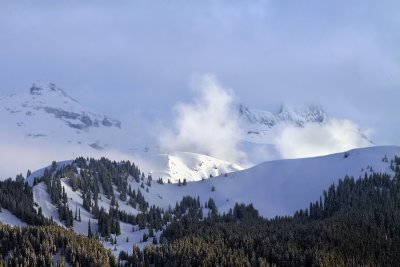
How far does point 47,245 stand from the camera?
147625 millimetres

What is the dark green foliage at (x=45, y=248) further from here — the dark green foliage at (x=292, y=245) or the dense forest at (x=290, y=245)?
the dark green foliage at (x=292, y=245)

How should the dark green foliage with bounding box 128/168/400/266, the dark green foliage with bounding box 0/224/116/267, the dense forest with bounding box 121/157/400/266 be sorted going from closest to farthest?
the dark green foliage with bounding box 0/224/116/267, the dark green foliage with bounding box 128/168/400/266, the dense forest with bounding box 121/157/400/266

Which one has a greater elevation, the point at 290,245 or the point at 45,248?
the point at 290,245

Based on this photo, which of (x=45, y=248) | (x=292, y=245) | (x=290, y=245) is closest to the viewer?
(x=45, y=248)

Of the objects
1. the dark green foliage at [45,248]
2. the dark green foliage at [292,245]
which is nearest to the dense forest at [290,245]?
the dark green foliage at [292,245]

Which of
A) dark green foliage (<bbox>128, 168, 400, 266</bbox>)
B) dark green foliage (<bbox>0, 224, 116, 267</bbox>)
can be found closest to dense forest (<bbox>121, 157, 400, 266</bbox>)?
dark green foliage (<bbox>128, 168, 400, 266</bbox>)

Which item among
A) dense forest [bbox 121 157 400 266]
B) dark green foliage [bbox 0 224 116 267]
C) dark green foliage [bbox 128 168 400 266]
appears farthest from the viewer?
dense forest [bbox 121 157 400 266]

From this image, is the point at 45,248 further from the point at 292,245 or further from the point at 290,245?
the point at 292,245

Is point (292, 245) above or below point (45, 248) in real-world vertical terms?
above

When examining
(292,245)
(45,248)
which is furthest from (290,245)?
(45,248)

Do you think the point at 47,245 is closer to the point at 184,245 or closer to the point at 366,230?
the point at 184,245

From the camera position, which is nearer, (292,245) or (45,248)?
(45,248)

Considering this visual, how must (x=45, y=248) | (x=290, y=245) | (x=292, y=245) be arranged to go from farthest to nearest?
(x=292, y=245), (x=290, y=245), (x=45, y=248)

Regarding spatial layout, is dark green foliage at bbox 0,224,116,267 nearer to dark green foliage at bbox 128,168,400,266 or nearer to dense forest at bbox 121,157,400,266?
dense forest at bbox 121,157,400,266
